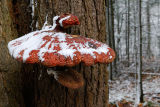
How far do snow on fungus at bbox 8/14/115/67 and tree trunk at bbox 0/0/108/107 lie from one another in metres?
0.44

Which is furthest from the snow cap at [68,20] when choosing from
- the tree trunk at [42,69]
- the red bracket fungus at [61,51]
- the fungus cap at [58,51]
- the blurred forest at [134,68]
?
the blurred forest at [134,68]

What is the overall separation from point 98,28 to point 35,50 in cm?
91

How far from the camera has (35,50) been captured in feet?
3.19

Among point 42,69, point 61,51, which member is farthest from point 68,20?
point 42,69

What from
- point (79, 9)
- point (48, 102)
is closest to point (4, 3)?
point (79, 9)

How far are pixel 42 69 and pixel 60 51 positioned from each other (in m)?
0.70

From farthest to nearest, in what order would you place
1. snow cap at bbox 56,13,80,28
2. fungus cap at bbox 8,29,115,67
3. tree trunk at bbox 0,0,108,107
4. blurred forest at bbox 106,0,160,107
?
blurred forest at bbox 106,0,160,107, tree trunk at bbox 0,0,108,107, snow cap at bbox 56,13,80,28, fungus cap at bbox 8,29,115,67

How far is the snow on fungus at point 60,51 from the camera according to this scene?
0.91 meters

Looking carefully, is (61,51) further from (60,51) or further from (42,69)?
(42,69)

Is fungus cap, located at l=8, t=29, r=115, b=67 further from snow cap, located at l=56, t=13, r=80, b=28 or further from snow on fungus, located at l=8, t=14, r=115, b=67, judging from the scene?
snow cap, located at l=56, t=13, r=80, b=28

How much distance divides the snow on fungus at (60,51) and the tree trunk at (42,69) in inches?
17.3

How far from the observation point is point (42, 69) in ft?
5.13

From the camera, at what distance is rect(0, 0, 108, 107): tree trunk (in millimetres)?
1531

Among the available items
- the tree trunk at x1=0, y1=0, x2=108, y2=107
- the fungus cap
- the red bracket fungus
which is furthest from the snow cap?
the tree trunk at x1=0, y1=0, x2=108, y2=107
